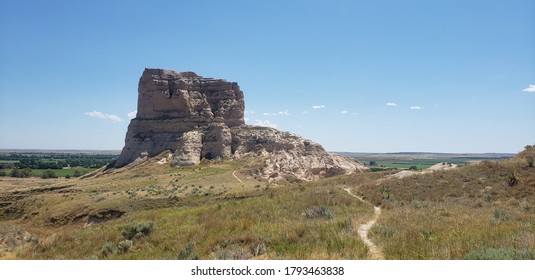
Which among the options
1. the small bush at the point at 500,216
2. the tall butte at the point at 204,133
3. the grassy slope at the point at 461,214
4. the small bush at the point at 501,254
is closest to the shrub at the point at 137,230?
the grassy slope at the point at 461,214

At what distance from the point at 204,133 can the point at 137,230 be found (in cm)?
4363

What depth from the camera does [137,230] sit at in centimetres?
1355

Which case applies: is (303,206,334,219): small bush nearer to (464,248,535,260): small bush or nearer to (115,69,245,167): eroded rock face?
(464,248,535,260): small bush

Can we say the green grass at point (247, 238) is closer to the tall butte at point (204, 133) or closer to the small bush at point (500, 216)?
the small bush at point (500, 216)

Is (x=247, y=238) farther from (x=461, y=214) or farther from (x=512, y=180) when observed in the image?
(x=512, y=180)

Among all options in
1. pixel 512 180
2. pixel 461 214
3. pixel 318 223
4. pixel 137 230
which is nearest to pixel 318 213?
pixel 318 223

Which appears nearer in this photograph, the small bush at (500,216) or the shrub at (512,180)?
the small bush at (500,216)

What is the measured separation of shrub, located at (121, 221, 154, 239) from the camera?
13.4 m

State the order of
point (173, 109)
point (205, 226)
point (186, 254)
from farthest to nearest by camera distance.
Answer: point (173, 109)
point (205, 226)
point (186, 254)

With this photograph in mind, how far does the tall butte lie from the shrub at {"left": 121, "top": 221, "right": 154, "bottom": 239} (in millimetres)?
33447

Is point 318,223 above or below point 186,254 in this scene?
above

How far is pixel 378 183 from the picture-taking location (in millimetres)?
22719

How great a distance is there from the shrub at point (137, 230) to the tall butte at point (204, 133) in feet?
110

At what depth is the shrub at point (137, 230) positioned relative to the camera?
44.0 ft
